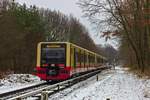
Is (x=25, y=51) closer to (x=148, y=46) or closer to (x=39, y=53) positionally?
(x=148, y=46)

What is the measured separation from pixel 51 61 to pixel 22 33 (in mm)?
28204

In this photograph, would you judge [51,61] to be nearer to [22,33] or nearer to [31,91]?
[31,91]

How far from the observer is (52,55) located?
29.4 metres

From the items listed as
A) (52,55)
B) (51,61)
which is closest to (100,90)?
(51,61)

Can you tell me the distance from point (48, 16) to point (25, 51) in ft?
122

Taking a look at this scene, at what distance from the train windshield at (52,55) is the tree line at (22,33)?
18759mm

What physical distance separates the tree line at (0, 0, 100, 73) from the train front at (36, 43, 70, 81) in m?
18.7

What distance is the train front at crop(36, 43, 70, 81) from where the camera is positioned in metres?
29.1

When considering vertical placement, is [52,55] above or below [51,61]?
above

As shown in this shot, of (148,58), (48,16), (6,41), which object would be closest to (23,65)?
(6,41)

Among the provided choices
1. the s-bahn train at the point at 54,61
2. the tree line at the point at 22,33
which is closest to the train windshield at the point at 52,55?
the s-bahn train at the point at 54,61

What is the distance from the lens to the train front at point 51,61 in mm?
29141

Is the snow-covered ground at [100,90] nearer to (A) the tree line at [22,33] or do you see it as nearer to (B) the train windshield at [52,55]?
(B) the train windshield at [52,55]

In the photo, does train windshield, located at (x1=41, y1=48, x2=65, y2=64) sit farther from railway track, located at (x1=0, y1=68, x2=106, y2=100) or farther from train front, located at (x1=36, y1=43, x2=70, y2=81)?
railway track, located at (x1=0, y1=68, x2=106, y2=100)
